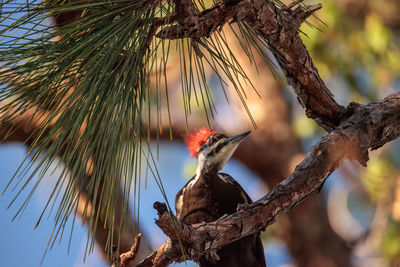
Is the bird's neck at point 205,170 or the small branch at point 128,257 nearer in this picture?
the small branch at point 128,257

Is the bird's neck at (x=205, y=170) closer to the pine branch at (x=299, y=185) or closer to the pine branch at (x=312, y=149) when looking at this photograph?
the pine branch at (x=312, y=149)

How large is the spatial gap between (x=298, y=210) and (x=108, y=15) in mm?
3370

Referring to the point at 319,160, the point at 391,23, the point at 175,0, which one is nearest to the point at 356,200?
the point at 391,23

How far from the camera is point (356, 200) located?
434 cm

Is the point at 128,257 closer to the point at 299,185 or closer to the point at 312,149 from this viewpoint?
the point at 299,185

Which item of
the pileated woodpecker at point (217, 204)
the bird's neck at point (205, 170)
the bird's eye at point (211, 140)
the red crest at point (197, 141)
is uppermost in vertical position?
the red crest at point (197, 141)

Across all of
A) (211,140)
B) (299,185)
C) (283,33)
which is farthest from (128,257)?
(211,140)

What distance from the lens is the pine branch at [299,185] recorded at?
128 centimetres

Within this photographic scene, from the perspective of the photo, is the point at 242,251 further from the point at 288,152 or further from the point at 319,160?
the point at 288,152

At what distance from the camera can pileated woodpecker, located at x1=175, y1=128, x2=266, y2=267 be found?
2027mm

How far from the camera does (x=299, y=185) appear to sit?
1443mm

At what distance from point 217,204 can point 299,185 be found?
67 cm

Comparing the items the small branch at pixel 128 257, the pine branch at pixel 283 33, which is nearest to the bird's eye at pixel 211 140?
the pine branch at pixel 283 33

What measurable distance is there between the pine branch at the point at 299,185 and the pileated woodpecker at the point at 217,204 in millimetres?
573
